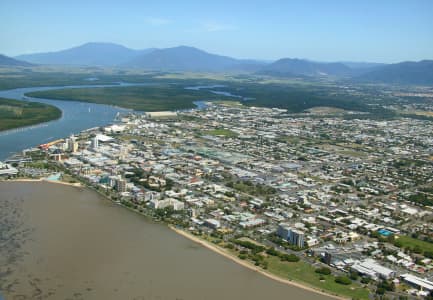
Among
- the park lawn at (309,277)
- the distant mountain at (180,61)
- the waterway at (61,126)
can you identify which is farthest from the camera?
the distant mountain at (180,61)

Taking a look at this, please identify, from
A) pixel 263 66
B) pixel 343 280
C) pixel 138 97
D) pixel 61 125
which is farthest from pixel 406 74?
pixel 343 280

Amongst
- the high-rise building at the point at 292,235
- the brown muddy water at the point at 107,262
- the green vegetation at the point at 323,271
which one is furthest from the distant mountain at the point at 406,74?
the brown muddy water at the point at 107,262

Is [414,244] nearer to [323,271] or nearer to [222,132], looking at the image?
[323,271]

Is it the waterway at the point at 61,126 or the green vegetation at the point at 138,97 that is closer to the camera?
the waterway at the point at 61,126

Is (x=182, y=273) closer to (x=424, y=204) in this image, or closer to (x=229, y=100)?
(x=424, y=204)

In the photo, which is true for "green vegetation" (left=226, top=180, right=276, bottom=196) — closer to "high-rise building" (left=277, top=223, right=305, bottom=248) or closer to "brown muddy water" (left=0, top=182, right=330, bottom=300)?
"high-rise building" (left=277, top=223, right=305, bottom=248)

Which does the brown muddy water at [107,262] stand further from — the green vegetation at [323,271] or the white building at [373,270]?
the white building at [373,270]

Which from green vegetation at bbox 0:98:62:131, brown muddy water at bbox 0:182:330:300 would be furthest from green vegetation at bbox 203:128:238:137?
brown muddy water at bbox 0:182:330:300
